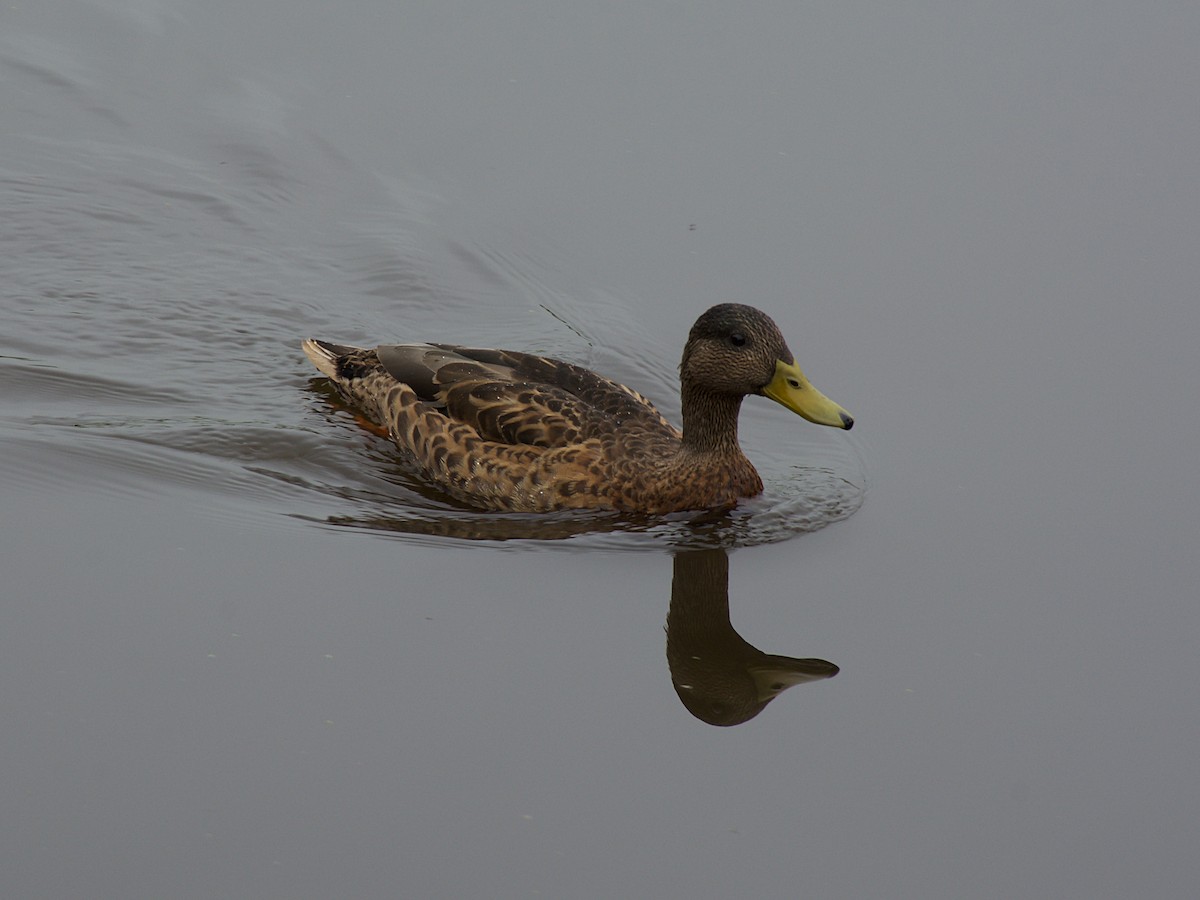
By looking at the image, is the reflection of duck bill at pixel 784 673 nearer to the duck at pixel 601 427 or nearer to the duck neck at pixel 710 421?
the duck at pixel 601 427

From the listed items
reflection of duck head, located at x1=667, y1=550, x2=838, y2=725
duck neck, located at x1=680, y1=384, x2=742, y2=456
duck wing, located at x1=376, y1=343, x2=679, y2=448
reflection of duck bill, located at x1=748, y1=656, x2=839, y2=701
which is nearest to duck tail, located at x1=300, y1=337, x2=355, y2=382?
duck wing, located at x1=376, y1=343, x2=679, y2=448

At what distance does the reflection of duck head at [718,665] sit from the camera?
701 centimetres

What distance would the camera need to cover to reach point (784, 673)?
7.16 metres

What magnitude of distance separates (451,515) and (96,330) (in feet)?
10.9

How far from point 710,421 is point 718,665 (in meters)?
1.99

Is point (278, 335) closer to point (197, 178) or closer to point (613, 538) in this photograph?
point (197, 178)

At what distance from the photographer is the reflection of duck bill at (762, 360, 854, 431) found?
336 inches

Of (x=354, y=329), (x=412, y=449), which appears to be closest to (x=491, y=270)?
(x=354, y=329)

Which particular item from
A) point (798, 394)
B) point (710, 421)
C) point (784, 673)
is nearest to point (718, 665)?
point (784, 673)

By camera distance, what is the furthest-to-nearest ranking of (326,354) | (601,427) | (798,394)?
(326,354), (601,427), (798,394)

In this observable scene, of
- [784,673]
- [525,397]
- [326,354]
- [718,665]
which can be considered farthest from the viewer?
[326,354]

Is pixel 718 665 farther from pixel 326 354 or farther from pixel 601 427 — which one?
pixel 326 354

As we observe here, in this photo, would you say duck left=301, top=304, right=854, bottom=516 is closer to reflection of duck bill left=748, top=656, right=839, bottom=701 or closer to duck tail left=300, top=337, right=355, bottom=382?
duck tail left=300, top=337, right=355, bottom=382

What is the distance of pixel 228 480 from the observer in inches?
353
